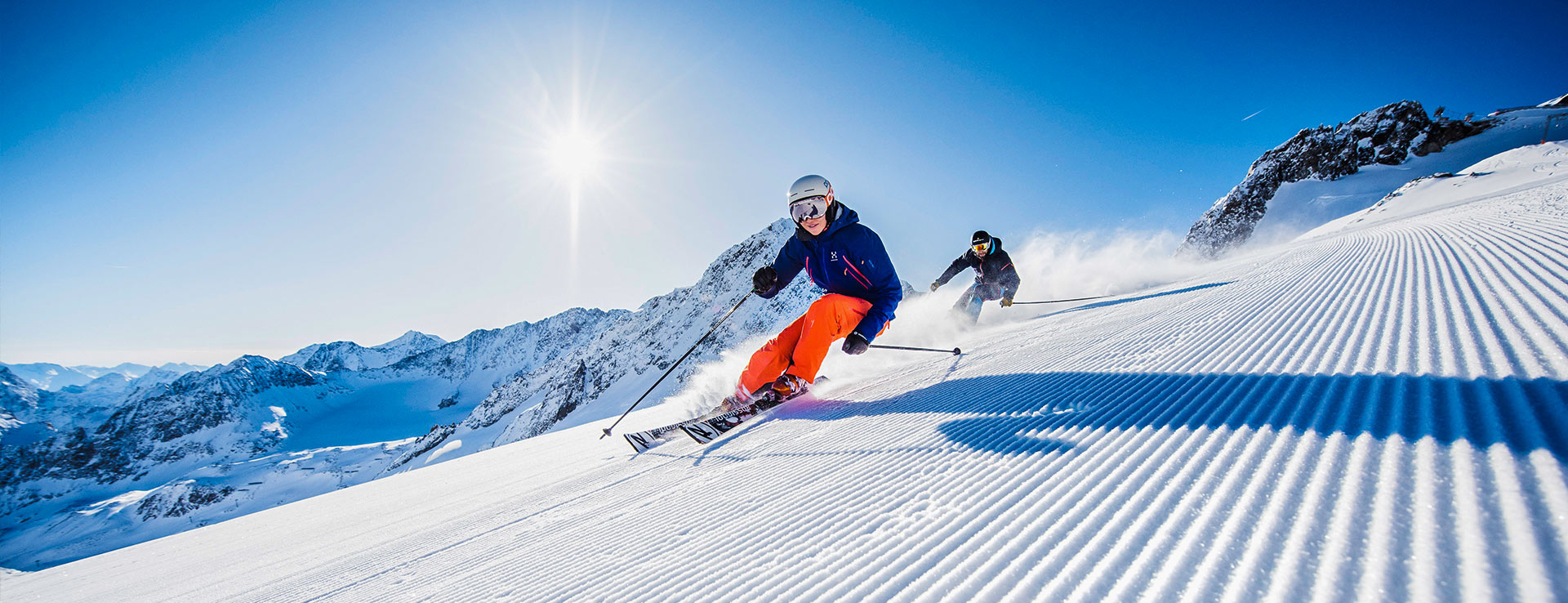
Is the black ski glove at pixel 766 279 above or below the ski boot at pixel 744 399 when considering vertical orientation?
above

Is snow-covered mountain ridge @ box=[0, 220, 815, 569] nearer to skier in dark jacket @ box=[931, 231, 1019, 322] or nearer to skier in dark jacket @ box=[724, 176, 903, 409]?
skier in dark jacket @ box=[931, 231, 1019, 322]

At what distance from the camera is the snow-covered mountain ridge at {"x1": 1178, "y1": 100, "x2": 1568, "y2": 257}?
2988 cm

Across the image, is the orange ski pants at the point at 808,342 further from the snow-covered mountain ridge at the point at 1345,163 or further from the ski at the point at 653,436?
the snow-covered mountain ridge at the point at 1345,163

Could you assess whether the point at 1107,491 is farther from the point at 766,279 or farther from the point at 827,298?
the point at 766,279

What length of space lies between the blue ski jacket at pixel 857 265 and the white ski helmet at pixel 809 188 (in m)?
0.23

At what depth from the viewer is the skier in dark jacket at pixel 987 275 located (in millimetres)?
9297

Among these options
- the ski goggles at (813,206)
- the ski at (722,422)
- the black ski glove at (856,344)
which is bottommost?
the ski at (722,422)

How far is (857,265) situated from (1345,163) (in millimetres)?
47460

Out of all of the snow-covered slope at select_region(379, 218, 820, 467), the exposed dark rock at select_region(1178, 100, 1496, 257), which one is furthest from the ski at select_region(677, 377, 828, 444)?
the snow-covered slope at select_region(379, 218, 820, 467)

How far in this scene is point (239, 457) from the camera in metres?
176

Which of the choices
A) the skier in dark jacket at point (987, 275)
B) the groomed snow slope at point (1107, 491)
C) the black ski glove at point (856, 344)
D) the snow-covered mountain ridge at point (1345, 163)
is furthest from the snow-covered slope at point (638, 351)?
the groomed snow slope at point (1107, 491)

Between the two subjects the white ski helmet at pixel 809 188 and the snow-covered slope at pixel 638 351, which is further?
the snow-covered slope at pixel 638 351

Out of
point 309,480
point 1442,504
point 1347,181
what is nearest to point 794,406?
point 1442,504

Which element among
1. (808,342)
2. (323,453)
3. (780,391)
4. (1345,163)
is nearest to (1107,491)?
(808,342)
